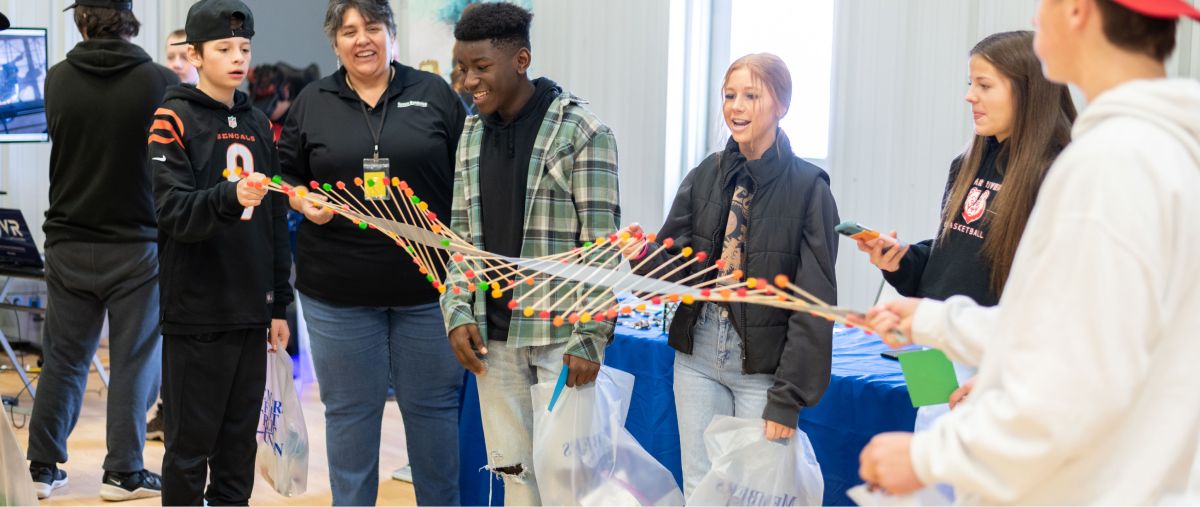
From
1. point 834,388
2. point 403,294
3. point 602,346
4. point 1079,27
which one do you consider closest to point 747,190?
point 602,346

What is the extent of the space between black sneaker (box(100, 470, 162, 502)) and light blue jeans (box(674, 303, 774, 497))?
219 centimetres

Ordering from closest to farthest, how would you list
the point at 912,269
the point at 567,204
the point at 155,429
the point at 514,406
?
the point at 912,269 < the point at 567,204 < the point at 514,406 < the point at 155,429

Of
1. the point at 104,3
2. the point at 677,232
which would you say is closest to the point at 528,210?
the point at 677,232

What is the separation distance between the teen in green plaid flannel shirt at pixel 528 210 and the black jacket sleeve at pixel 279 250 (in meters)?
0.80

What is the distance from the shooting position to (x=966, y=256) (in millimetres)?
2428

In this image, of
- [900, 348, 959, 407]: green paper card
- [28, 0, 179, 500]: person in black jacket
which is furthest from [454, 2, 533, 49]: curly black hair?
[28, 0, 179, 500]: person in black jacket

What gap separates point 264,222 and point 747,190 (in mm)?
1464

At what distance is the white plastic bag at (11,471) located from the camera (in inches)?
105

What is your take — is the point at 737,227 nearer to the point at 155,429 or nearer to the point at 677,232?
the point at 677,232

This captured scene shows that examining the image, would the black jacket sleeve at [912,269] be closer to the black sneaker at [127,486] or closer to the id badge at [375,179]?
the id badge at [375,179]

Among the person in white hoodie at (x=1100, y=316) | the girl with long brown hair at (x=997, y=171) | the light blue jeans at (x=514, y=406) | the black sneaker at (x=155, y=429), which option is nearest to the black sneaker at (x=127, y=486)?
the black sneaker at (x=155, y=429)

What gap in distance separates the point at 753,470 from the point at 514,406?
608mm

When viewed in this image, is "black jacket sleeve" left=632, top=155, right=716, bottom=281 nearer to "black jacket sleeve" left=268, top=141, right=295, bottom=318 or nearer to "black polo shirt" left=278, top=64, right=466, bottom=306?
"black polo shirt" left=278, top=64, right=466, bottom=306

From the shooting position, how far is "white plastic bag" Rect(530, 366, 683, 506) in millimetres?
2699
